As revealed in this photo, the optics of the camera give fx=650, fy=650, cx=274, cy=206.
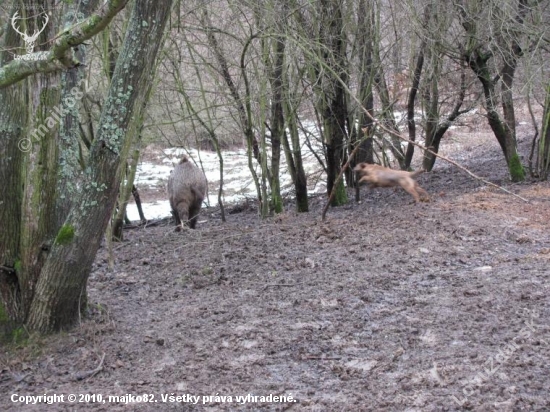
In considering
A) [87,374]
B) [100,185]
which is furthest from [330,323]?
[100,185]

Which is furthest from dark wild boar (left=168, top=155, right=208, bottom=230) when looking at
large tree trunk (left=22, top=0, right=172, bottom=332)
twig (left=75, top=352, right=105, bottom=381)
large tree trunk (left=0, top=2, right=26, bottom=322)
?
twig (left=75, top=352, right=105, bottom=381)

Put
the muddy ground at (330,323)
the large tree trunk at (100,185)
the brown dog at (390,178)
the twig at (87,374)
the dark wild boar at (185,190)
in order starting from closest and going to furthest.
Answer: the muddy ground at (330,323)
the twig at (87,374)
the large tree trunk at (100,185)
the brown dog at (390,178)
the dark wild boar at (185,190)

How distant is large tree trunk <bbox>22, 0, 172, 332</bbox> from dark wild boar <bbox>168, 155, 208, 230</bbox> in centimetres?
655

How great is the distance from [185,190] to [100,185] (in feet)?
22.5

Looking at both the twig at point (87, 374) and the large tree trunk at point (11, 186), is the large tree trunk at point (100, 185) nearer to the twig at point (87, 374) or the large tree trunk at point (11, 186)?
the large tree trunk at point (11, 186)

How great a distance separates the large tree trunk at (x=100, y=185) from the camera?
471 cm

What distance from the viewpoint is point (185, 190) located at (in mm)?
11797

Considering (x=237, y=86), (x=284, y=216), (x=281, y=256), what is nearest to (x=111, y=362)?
(x=281, y=256)

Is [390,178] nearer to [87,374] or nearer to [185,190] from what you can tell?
[87,374]

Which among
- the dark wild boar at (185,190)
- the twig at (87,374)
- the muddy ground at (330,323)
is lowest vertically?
the twig at (87,374)

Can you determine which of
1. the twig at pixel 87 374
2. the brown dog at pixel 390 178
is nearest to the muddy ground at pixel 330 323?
the twig at pixel 87 374

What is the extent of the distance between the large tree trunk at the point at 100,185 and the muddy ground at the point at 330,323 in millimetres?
302

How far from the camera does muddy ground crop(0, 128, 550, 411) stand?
3.81 m

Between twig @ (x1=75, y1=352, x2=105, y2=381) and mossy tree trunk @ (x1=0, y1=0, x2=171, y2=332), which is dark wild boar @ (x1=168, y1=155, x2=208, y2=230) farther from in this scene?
twig @ (x1=75, y1=352, x2=105, y2=381)
